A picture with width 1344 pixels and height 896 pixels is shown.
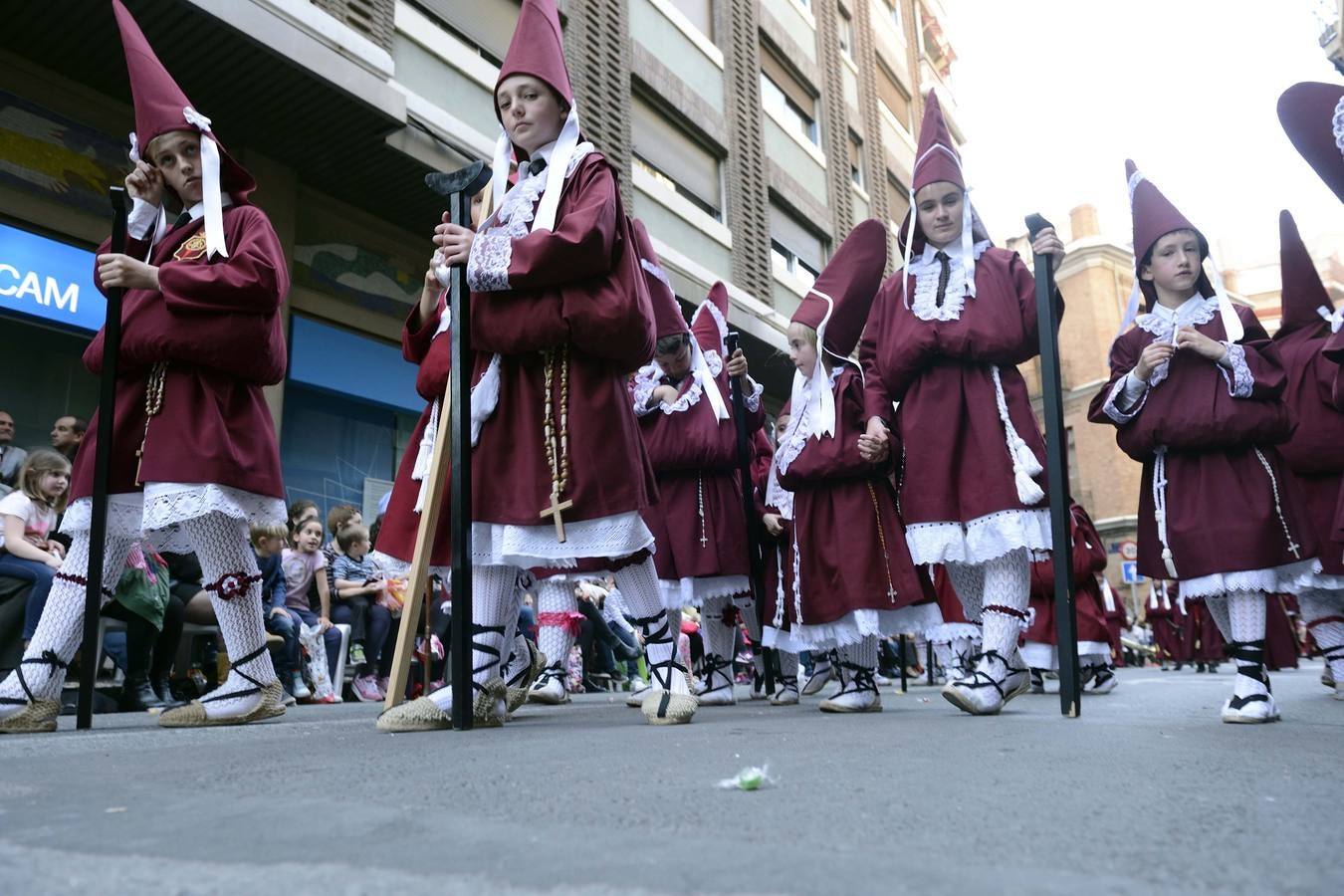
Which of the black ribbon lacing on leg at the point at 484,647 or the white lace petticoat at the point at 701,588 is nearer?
the black ribbon lacing on leg at the point at 484,647

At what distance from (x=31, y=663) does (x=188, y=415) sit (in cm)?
93

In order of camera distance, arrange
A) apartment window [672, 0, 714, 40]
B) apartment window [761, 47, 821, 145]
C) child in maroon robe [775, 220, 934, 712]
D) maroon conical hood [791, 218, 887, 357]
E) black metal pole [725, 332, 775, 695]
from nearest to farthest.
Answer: child in maroon robe [775, 220, 934, 712]
maroon conical hood [791, 218, 887, 357]
black metal pole [725, 332, 775, 695]
apartment window [672, 0, 714, 40]
apartment window [761, 47, 821, 145]

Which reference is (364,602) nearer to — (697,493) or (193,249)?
(697,493)

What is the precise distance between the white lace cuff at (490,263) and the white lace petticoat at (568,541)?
716mm

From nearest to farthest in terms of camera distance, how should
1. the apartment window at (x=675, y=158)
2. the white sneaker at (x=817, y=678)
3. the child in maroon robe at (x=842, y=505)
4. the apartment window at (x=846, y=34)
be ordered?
→ the child in maroon robe at (x=842, y=505) < the white sneaker at (x=817, y=678) < the apartment window at (x=675, y=158) < the apartment window at (x=846, y=34)

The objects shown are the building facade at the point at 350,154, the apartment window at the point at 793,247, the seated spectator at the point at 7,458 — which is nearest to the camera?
the seated spectator at the point at 7,458

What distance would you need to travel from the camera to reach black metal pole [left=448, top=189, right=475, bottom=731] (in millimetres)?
3027

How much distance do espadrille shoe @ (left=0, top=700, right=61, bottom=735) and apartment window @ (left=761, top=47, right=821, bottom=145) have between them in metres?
16.0

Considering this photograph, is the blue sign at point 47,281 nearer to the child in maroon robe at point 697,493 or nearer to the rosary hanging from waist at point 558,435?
the child in maroon robe at point 697,493

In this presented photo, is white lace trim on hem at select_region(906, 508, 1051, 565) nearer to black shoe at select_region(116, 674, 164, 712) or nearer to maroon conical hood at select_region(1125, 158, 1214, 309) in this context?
maroon conical hood at select_region(1125, 158, 1214, 309)

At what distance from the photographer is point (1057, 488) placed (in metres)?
3.53

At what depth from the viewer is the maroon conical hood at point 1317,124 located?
10.1 ft

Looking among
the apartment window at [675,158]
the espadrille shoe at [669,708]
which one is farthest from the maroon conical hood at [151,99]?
the apartment window at [675,158]

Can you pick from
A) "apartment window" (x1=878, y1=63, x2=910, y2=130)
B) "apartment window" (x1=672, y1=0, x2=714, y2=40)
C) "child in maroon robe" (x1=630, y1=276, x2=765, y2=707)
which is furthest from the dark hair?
"apartment window" (x1=878, y1=63, x2=910, y2=130)
